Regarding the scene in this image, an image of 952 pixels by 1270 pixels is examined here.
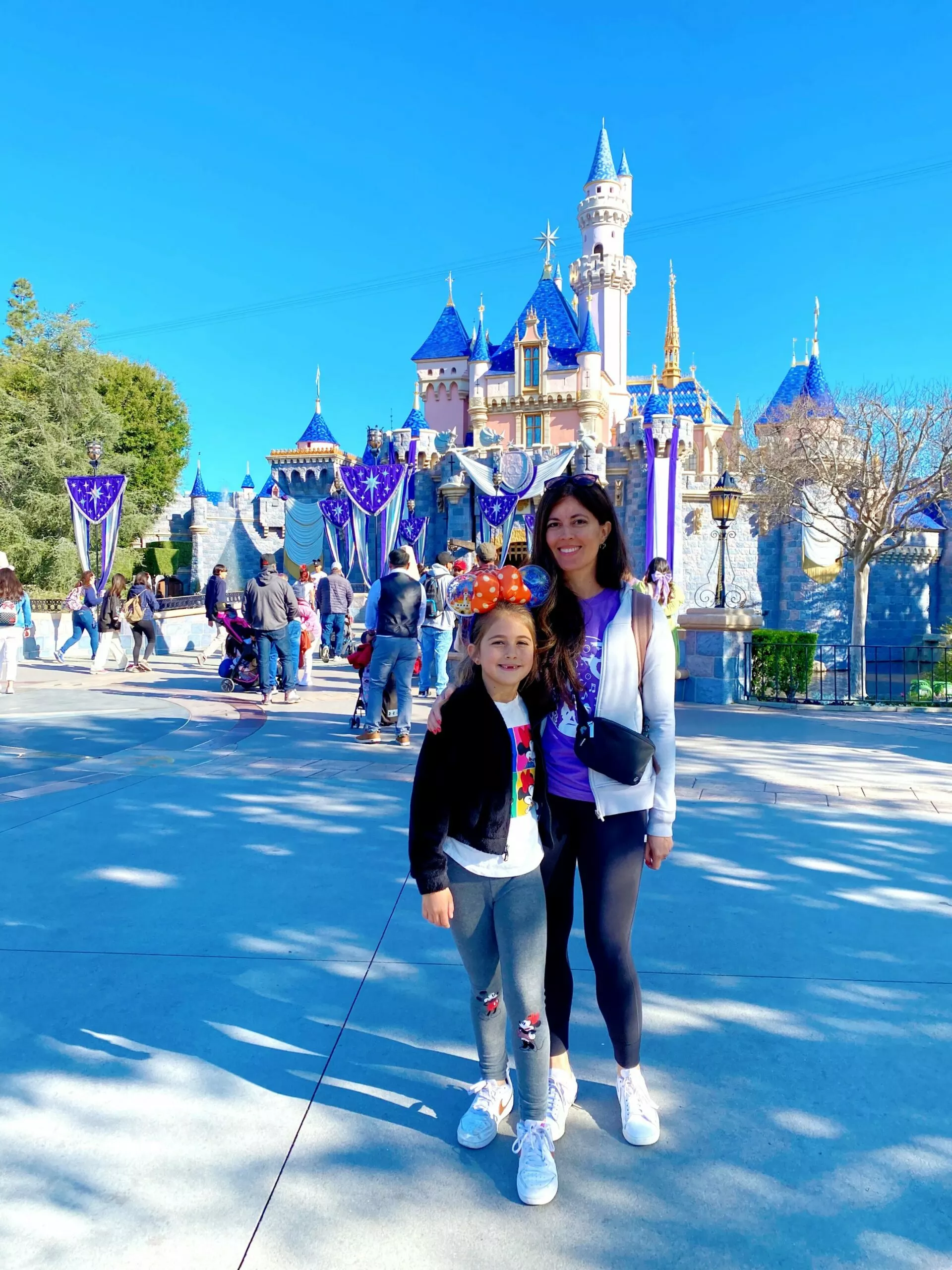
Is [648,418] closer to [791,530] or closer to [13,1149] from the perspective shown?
[791,530]

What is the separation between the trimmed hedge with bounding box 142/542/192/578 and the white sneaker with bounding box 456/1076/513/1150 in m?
37.7

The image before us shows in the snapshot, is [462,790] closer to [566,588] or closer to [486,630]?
[486,630]

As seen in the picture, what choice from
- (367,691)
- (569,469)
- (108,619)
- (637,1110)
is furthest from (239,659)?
(569,469)

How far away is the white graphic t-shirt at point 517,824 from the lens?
71.6 inches

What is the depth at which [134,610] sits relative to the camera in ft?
38.1

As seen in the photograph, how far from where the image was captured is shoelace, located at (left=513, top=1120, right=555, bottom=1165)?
68.3 inches

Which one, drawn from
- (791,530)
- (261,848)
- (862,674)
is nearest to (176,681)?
(261,848)

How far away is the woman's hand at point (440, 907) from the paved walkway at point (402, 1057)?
1.78 feet

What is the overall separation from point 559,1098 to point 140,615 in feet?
36.6

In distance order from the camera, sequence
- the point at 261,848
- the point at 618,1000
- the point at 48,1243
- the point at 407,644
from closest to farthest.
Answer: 1. the point at 48,1243
2. the point at 618,1000
3. the point at 261,848
4. the point at 407,644

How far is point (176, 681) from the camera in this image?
1084 centimetres

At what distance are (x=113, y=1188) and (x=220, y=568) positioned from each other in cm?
1119

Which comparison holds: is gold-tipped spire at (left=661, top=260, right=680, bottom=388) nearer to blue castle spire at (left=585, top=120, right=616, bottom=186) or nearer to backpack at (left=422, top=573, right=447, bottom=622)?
blue castle spire at (left=585, top=120, right=616, bottom=186)

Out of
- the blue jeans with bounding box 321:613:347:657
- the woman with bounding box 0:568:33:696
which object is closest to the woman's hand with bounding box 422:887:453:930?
the woman with bounding box 0:568:33:696
